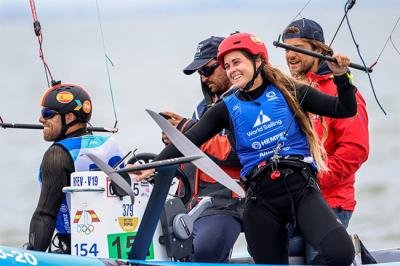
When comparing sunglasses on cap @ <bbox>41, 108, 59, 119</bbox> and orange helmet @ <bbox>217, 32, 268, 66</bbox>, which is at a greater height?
orange helmet @ <bbox>217, 32, 268, 66</bbox>

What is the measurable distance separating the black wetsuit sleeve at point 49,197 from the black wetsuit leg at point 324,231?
1584 millimetres

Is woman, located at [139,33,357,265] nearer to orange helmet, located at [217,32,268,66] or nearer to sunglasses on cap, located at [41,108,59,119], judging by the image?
orange helmet, located at [217,32,268,66]

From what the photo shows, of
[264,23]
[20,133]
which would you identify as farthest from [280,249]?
[264,23]

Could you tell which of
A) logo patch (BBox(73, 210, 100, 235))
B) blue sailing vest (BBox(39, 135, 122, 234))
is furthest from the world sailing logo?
blue sailing vest (BBox(39, 135, 122, 234))

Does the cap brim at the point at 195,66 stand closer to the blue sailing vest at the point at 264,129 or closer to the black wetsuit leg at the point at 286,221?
the blue sailing vest at the point at 264,129

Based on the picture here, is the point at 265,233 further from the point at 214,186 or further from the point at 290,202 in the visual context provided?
the point at 214,186

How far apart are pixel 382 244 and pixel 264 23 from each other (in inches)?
1486

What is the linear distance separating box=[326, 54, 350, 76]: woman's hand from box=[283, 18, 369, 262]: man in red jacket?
3.36 ft

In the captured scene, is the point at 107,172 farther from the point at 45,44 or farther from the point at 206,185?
the point at 45,44

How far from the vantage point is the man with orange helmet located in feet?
23.5

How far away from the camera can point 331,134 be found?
7531 millimetres

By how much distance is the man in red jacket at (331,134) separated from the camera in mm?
7410

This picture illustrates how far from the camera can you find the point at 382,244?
1441cm

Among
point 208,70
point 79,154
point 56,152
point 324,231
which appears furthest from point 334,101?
point 56,152
